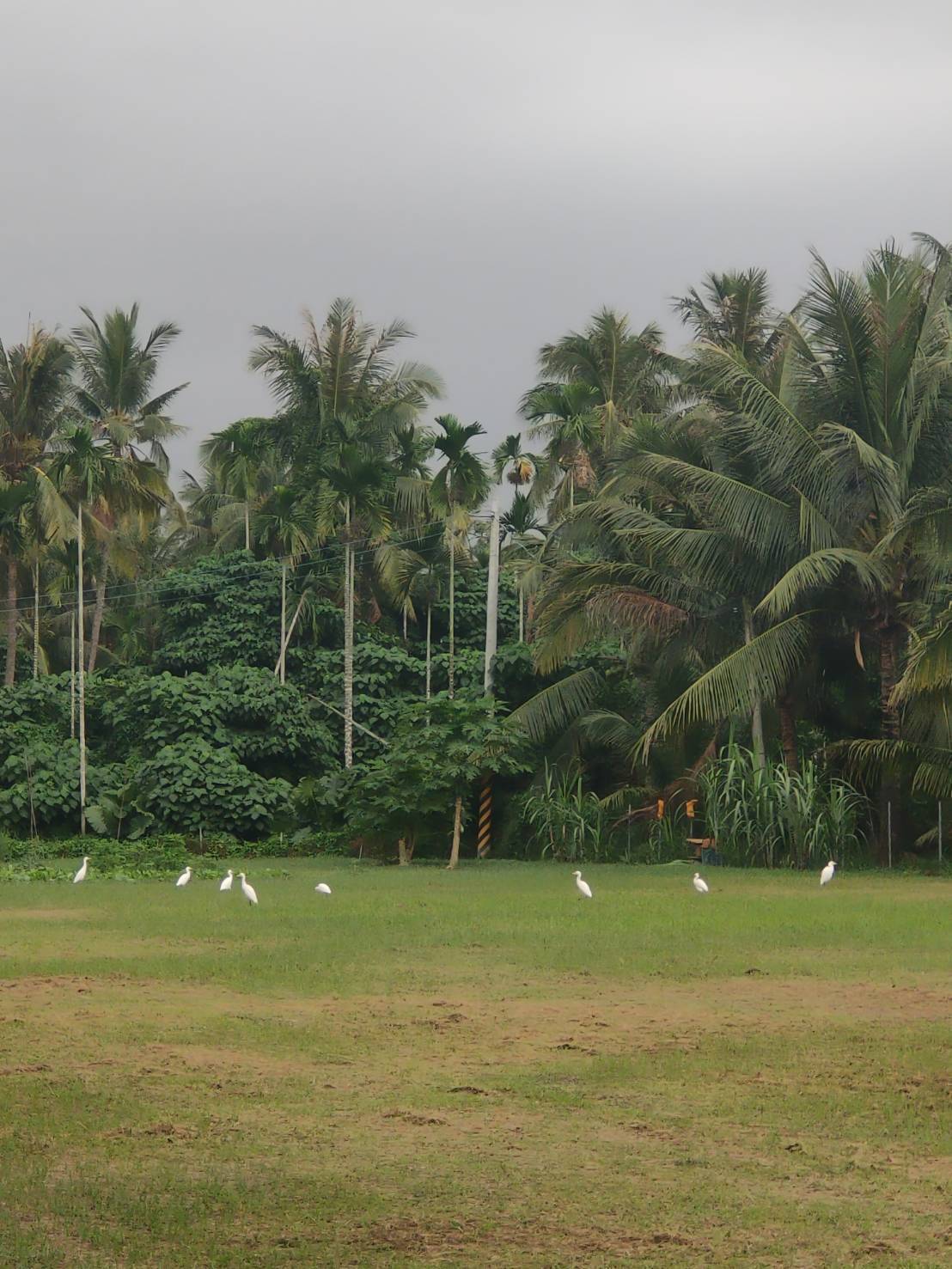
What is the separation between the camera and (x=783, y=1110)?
7969 mm

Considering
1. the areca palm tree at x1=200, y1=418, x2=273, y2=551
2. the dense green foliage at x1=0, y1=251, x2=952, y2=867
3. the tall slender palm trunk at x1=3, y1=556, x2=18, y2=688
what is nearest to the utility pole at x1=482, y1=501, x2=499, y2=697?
the dense green foliage at x1=0, y1=251, x2=952, y2=867

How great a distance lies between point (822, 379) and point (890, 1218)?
19950 mm

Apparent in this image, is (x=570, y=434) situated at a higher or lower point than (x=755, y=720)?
higher

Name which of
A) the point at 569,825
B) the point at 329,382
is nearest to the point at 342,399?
the point at 329,382

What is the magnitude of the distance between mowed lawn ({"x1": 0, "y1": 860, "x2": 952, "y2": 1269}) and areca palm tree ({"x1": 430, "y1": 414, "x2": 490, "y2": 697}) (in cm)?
1566

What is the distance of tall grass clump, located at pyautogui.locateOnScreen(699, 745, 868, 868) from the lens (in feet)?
77.7

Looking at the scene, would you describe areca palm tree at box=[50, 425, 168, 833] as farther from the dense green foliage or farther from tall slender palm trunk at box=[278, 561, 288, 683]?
tall slender palm trunk at box=[278, 561, 288, 683]

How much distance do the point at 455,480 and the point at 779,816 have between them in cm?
1055

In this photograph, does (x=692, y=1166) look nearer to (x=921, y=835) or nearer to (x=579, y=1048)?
(x=579, y=1048)

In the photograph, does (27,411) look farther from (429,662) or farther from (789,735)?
(789,735)

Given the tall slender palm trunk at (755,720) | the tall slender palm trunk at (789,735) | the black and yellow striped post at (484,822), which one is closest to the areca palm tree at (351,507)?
the black and yellow striped post at (484,822)

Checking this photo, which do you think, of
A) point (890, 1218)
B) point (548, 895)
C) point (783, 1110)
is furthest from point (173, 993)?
point (548, 895)

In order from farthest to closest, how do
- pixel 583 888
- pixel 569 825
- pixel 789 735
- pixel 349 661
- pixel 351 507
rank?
1. pixel 349 661
2. pixel 351 507
3. pixel 569 825
4. pixel 789 735
5. pixel 583 888

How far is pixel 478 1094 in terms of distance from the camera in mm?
8422
